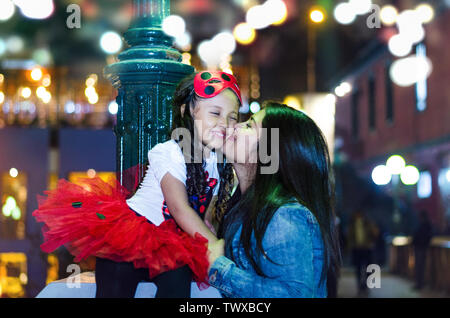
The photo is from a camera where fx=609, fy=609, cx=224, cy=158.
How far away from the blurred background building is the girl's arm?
8908 mm

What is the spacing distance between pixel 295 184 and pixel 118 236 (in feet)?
2.59

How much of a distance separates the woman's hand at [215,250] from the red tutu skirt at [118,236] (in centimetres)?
3

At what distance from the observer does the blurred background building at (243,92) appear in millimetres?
13961

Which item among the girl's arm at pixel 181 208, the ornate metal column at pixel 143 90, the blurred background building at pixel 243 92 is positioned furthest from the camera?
the blurred background building at pixel 243 92

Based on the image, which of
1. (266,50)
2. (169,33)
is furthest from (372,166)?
(169,33)

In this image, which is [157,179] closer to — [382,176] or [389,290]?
[389,290]

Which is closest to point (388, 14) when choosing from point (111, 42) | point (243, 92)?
point (243, 92)

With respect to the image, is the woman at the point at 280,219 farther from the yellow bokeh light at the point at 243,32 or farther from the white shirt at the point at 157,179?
the yellow bokeh light at the point at 243,32

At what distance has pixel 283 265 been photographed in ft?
8.07

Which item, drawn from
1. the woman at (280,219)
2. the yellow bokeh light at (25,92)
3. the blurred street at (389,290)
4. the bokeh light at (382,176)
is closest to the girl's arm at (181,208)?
the woman at (280,219)

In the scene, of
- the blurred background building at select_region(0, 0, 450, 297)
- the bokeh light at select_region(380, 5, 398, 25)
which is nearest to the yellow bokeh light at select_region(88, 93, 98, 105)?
the blurred background building at select_region(0, 0, 450, 297)

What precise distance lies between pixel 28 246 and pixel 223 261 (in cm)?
1236
